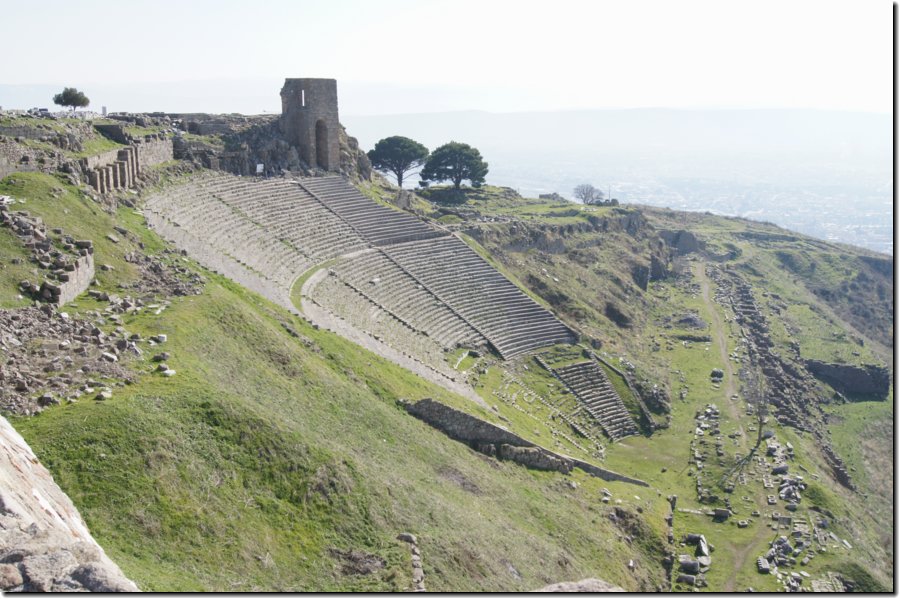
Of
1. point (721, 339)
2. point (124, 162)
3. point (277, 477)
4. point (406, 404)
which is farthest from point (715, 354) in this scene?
point (277, 477)

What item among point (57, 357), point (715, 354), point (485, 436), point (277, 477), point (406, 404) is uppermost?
point (57, 357)

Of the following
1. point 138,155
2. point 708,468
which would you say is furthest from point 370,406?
point 138,155

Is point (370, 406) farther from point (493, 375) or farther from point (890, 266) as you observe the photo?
point (890, 266)

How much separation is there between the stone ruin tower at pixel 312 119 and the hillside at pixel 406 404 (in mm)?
3551

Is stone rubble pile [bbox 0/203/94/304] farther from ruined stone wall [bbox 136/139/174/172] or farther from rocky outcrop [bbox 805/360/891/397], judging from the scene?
rocky outcrop [bbox 805/360/891/397]

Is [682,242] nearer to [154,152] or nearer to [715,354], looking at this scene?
[715,354]

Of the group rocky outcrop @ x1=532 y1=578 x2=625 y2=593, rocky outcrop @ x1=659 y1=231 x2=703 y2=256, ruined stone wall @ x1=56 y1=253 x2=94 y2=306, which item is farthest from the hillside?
rocky outcrop @ x1=659 y1=231 x2=703 y2=256

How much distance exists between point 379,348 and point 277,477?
15.2 m

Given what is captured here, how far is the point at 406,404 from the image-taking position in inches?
1053

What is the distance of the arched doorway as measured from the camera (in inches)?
2088

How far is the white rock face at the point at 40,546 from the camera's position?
8.62 metres

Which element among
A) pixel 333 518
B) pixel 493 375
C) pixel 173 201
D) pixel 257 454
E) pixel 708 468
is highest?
pixel 173 201

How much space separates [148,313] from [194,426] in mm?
6941

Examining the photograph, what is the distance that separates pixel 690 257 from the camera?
7675cm
